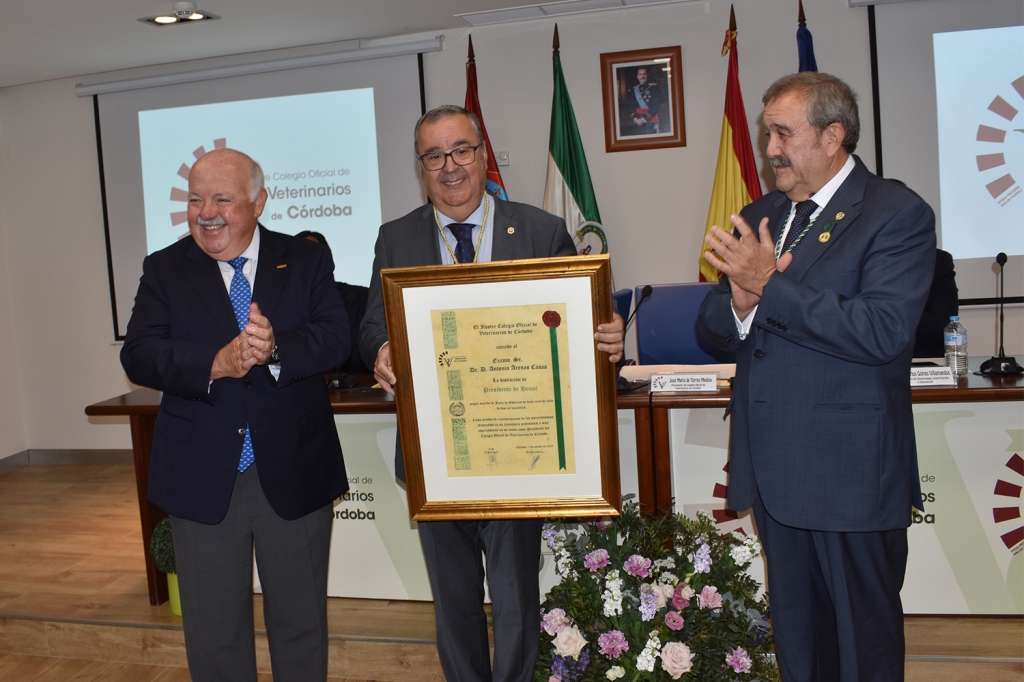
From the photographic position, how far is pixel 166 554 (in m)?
3.23

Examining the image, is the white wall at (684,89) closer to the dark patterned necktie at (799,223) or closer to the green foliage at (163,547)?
the green foliage at (163,547)

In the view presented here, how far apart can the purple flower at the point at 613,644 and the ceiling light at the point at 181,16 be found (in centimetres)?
402

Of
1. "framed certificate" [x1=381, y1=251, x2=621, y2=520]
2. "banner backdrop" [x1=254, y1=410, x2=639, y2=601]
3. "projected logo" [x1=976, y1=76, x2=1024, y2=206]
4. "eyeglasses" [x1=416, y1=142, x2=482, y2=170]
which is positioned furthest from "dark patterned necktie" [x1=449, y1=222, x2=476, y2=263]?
"projected logo" [x1=976, y1=76, x2=1024, y2=206]

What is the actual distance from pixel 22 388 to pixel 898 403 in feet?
22.1

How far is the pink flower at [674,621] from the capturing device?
2.25 m

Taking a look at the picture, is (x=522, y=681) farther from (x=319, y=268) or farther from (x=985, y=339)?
(x=985, y=339)

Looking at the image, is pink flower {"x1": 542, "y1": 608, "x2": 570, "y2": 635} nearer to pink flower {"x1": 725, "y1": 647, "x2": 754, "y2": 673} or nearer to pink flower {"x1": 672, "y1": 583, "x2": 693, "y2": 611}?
pink flower {"x1": 672, "y1": 583, "x2": 693, "y2": 611}

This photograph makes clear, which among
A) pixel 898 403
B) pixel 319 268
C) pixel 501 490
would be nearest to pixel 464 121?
pixel 319 268

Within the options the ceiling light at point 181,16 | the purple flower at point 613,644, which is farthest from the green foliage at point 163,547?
the ceiling light at point 181,16

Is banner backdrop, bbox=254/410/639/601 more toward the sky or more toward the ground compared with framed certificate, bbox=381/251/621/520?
more toward the ground

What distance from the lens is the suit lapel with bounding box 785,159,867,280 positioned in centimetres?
184

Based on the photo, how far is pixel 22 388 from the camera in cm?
666

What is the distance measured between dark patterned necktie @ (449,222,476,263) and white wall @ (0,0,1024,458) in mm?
3445

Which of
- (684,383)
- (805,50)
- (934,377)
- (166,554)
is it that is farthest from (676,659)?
(805,50)
